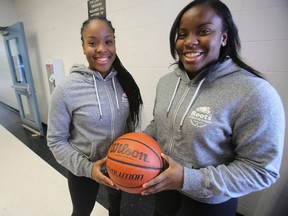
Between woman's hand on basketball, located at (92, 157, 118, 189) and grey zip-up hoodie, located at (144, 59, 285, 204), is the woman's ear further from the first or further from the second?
woman's hand on basketball, located at (92, 157, 118, 189)

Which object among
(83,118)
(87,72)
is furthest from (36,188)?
(87,72)

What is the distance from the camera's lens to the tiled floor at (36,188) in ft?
5.09

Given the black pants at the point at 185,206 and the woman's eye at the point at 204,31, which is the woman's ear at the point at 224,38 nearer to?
the woman's eye at the point at 204,31

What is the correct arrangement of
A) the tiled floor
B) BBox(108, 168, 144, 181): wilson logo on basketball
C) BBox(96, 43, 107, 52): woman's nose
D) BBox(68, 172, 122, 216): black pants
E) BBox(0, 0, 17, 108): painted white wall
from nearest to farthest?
BBox(108, 168, 144, 181): wilson logo on basketball
BBox(96, 43, 107, 52): woman's nose
BBox(68, 172, 122, 216): black pants
the tiled floor
BBox(0, 0, 17, 108): painted white wall

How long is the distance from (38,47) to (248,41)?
340 cm

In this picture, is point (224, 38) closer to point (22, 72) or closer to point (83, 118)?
point (83, 118)

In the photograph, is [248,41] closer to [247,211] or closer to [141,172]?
[141,172]

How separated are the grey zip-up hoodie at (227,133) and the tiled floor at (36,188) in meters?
1.13

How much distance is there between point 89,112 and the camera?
2.93 ft

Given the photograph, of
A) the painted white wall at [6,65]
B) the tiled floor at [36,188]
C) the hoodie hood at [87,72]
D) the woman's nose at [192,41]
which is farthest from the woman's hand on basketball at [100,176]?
the painted white wall at [6,65]

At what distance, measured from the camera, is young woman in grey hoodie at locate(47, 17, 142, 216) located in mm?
864

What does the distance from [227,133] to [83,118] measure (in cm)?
71

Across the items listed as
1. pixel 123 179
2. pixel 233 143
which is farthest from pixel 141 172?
pixel 233 143

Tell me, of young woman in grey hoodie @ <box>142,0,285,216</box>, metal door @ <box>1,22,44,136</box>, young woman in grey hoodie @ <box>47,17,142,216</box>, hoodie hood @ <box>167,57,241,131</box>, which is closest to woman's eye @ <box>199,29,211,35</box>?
young woman in grey hoodie @ <box>142,0,285,216</box>
